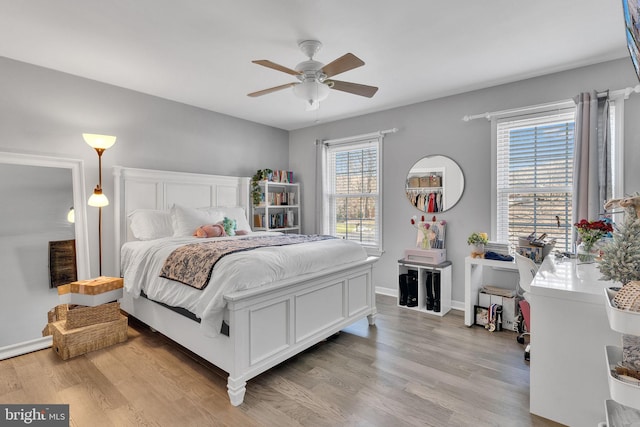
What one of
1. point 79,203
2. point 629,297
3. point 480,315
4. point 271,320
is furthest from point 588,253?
point 79,203

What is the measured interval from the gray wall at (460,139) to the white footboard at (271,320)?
53.0 inches

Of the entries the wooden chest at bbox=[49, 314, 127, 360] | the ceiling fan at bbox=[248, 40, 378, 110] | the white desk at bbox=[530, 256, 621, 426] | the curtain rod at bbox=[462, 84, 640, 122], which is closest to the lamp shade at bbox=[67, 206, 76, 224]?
the wooden chest at bbox=[49, 314, 127, 360]

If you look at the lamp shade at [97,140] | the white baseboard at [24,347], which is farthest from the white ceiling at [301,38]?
the white baseboard at [24,347]

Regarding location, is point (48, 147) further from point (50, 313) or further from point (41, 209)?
point (50, 313)

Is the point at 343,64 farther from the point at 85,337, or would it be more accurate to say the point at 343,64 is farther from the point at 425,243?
the point at 85,337

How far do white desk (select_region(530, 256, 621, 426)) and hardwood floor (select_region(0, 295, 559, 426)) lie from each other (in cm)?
15

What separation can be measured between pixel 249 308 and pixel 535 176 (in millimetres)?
3180

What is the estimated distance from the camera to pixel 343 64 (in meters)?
2.16

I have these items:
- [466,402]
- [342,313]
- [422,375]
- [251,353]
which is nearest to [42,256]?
[251,353]

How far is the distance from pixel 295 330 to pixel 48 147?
298 cm

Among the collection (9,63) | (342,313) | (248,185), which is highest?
(9,63)

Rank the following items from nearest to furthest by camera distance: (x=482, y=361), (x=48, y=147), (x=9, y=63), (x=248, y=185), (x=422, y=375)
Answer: (x=422, y=375), (x=482, y=361), (x=9, y=63), (x=48, y=147), (x=248, y=185)

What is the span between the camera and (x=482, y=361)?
98.0 inches

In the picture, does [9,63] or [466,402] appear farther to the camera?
[9,63]
